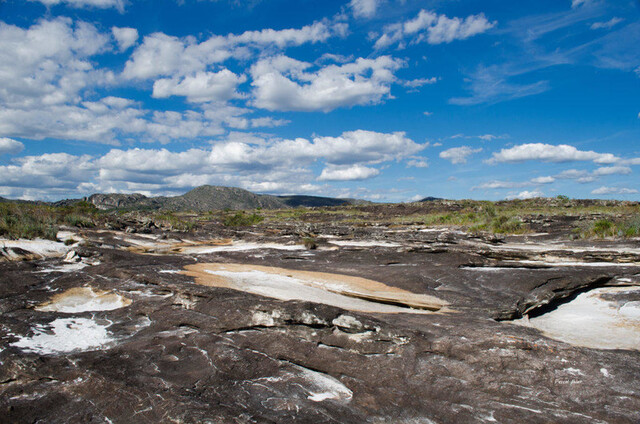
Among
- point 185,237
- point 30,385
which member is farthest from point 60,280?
point 185,237

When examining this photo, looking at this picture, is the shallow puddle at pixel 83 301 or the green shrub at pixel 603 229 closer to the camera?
the shallow puddle at pixel 83 301

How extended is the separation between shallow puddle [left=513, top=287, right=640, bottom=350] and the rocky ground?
45 mm

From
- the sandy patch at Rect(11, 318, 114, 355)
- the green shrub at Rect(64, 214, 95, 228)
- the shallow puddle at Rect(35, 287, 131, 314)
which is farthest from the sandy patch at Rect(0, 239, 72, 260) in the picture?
the green shrub at Rect(64, 214, 95, 228)

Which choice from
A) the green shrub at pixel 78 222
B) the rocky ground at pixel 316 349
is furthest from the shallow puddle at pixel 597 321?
the green shrub at pixel 78 222

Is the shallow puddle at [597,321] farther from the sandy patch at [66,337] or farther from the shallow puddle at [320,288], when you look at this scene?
the sandy patch at [66,337]

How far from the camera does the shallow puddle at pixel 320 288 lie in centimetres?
886

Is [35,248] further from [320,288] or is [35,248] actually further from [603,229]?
[603,229]

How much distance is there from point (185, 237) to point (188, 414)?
2366 cm

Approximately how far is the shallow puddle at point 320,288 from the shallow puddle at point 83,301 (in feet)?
7.02

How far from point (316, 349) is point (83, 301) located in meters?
5.92

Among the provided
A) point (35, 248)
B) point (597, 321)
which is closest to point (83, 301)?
A: point (35, 248)

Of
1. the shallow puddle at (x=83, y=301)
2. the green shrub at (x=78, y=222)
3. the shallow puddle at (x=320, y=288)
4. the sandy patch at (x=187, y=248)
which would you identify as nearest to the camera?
the shallow puddle at (x=83, y=301)

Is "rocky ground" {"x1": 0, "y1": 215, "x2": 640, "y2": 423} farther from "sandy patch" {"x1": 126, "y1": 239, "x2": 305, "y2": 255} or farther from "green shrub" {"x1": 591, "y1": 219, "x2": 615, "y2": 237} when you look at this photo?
"green shrub" {"x1": 591, "y1": 219, "x2": 615, "y2": 237}

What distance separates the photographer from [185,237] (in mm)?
25828
